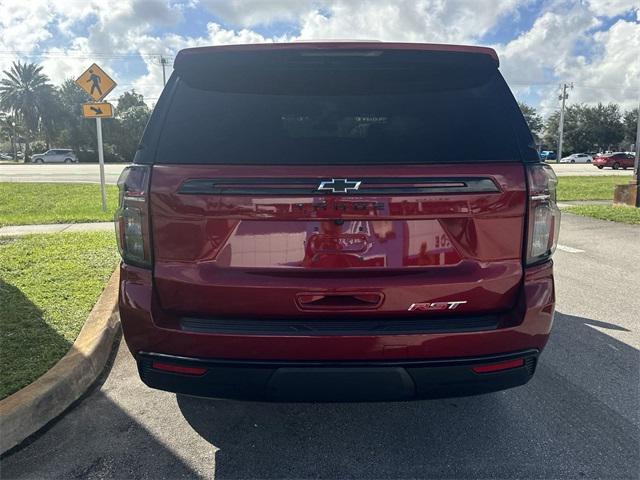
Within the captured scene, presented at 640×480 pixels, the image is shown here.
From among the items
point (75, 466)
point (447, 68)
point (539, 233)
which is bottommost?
point (75, 466)

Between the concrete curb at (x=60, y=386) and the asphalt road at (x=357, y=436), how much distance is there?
0.29 ft

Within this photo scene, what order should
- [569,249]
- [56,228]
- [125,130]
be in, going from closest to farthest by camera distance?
1. [569,249]
2. [56,228]
3. [125,130]

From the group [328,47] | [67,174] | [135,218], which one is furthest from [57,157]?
[328,47]

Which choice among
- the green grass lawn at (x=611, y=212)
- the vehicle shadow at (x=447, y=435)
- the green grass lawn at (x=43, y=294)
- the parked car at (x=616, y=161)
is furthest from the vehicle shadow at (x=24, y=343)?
the parked car at (x=616, y=161)

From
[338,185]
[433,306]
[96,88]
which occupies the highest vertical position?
[96,88]

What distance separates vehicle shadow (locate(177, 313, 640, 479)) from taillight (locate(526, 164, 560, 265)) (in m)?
1.07

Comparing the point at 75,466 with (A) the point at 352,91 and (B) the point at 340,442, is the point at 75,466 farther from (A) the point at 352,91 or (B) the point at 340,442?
(A) the point at 352,91

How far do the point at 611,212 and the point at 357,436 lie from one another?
33.9ft

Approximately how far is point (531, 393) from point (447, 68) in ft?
6.84

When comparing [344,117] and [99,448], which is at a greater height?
[344,117]

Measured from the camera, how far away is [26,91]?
63500mm

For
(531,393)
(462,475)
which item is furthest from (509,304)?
(531,393)

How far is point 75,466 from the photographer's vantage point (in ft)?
7.97

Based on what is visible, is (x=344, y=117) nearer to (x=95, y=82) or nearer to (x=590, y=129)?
(x=95, y=82)
